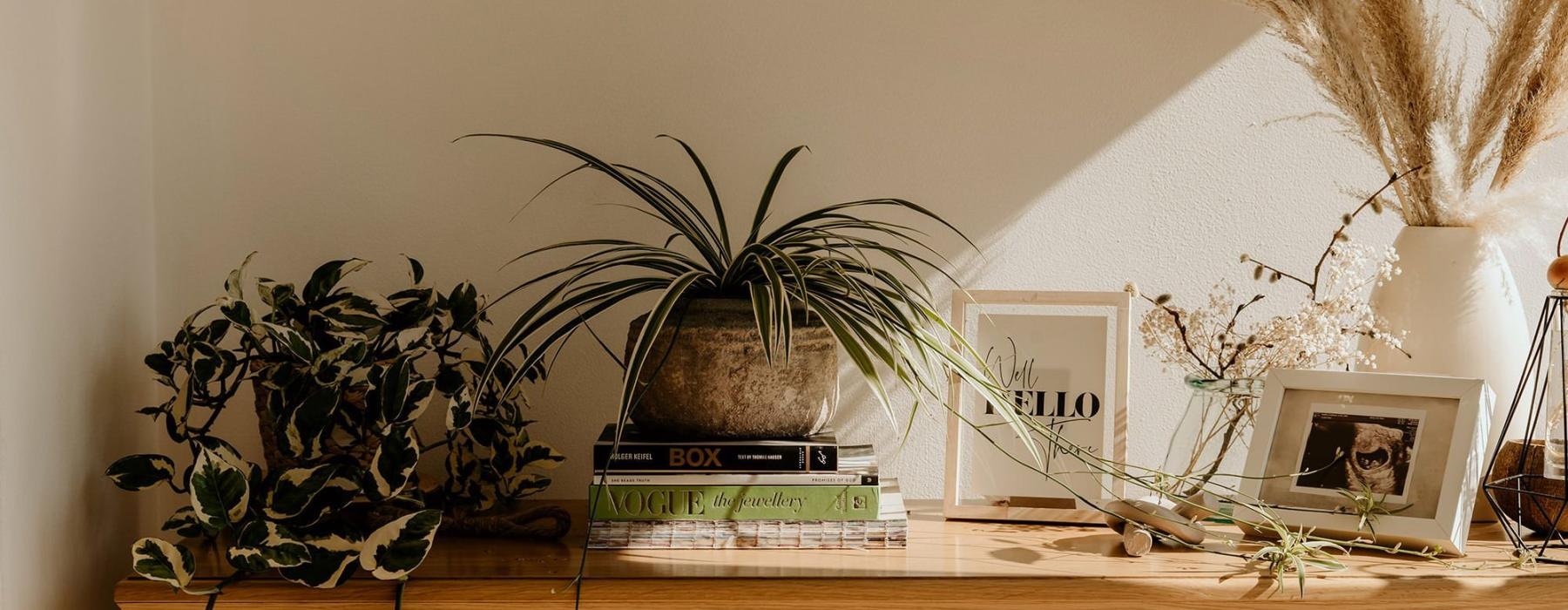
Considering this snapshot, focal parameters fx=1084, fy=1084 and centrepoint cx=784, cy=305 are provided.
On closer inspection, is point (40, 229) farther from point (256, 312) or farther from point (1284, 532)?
point (1284, 532)

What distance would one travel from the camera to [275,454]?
1300 mm

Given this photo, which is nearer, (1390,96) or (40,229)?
(40,229)

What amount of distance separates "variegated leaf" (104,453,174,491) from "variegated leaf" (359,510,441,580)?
28cm

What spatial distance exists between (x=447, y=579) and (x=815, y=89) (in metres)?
0.84

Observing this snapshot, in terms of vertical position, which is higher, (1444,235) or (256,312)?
(1444,235)

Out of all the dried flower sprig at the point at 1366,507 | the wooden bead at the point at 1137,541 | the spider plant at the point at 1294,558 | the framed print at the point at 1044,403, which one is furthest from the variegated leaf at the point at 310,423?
the dried flower sprig at the point at 1366,507

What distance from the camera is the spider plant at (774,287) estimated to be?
1.17 m

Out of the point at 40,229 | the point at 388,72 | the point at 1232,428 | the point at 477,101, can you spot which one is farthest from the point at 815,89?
the point at 40,229

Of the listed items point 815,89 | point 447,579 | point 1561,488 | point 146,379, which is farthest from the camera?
point 815,89

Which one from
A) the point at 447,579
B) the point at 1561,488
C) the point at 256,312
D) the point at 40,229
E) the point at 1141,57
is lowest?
the point at 447,579

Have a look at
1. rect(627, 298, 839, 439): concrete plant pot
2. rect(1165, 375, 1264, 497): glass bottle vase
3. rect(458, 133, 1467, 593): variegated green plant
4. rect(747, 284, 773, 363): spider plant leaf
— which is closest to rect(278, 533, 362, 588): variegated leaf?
rect(458, 133, 1467, 593): variegated green plant

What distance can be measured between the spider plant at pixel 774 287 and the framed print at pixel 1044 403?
0.21 ft

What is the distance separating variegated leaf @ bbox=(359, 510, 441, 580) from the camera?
3.66 ft

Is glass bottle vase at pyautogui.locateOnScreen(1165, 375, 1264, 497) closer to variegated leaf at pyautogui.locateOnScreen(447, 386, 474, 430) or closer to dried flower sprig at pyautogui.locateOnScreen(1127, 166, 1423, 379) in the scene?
dried flower sprig at pyautogui.locateOnScreen(1127, 166, 1423, 379)
